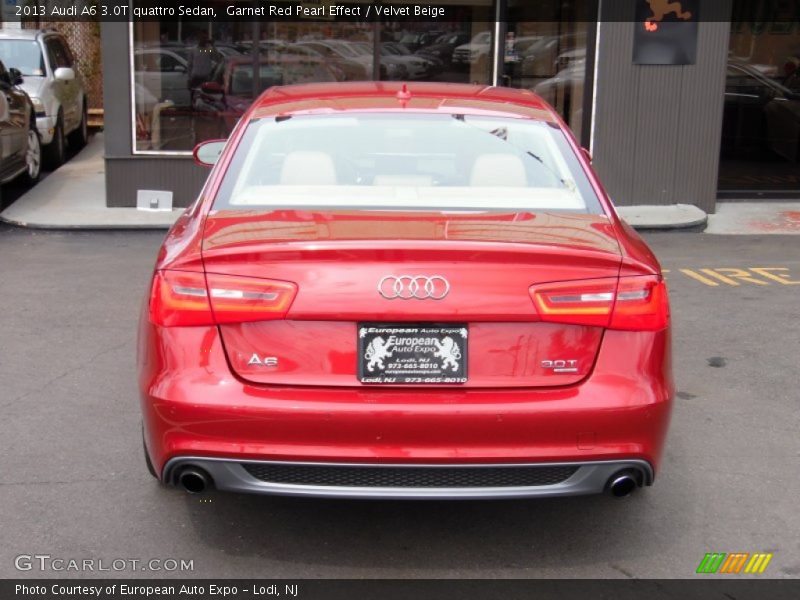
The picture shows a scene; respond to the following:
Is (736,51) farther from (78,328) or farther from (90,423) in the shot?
(90,423)

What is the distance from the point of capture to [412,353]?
11.3 feet

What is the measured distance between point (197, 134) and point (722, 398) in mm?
7613

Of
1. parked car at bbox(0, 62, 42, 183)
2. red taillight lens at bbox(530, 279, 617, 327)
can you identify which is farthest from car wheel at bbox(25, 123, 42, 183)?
red taillight lens at bbox(530, 279, 617, 327)

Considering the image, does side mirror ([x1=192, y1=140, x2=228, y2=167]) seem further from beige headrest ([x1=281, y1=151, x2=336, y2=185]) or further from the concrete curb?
the concrete curb

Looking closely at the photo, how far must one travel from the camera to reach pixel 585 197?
4258 mm

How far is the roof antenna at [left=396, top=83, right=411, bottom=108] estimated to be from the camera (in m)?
4.79

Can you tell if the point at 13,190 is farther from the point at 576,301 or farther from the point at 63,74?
the point at 576,301

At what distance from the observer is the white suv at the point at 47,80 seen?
13938 millimetres

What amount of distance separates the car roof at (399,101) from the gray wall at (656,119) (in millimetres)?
6650

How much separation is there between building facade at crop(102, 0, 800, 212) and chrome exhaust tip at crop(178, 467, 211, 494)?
8.12 metres

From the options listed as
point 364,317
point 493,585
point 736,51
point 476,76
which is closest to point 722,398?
point 493,585

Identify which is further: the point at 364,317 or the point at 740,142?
the point at 740,142

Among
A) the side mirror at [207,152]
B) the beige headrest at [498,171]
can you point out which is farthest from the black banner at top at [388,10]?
the beige headrest at [498,171]

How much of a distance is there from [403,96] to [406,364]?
71.0 inches
